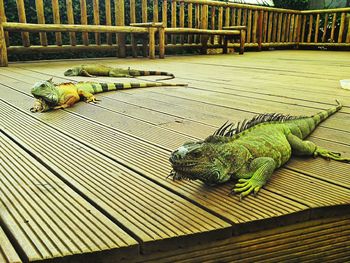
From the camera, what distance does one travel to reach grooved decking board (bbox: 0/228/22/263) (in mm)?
886

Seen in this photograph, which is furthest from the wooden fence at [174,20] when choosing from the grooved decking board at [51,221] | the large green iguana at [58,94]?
the grooved decking board at [51,221]

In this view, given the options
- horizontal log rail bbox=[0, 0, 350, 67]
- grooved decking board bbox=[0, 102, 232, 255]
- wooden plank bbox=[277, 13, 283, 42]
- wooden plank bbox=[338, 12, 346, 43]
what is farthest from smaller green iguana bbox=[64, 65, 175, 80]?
wooden plank bbox=[338, 12, 346, 43]

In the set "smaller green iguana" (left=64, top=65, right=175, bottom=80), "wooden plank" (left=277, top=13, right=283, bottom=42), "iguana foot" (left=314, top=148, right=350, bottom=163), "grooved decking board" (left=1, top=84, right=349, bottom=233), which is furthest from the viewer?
"wooden plank" (left=277, top=13, right=283, bottom=42)

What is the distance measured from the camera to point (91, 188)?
4.45ft

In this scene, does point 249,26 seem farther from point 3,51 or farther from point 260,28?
point 3,51

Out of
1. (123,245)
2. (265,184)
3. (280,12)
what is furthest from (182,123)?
(280,12)

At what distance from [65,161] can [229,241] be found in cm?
81

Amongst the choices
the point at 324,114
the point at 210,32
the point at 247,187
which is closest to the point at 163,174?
the point at 247,187

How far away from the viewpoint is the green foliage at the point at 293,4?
12.4 metres

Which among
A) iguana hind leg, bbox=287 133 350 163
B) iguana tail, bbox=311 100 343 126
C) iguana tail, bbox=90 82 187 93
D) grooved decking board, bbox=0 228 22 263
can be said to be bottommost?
iguana tail, bbox=90 82 187 93

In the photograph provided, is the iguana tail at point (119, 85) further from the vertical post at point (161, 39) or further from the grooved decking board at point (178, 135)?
the vertical post at point (161, 39)

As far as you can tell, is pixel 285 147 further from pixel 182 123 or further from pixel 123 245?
pixel 123 245

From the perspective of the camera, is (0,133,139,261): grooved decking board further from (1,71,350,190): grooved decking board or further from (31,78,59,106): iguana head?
(31,78,59,106): iguana head

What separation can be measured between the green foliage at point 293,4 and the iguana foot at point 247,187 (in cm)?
1218
